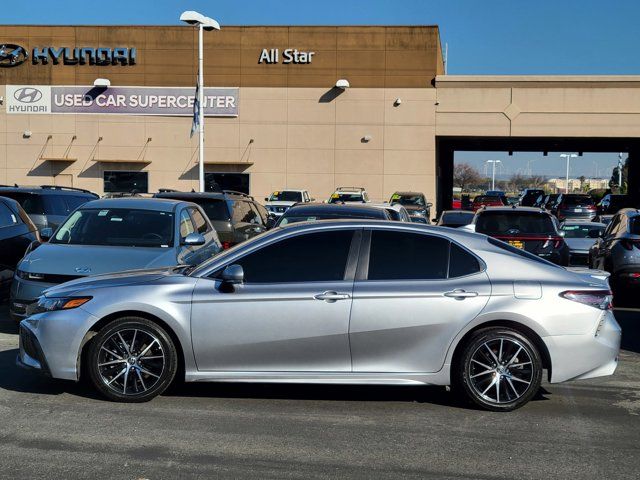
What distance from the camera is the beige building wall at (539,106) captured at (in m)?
35.9

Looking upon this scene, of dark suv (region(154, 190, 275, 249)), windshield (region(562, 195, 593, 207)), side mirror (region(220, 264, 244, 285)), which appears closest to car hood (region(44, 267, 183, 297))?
side mirror (region(220, 264, 244, 285))

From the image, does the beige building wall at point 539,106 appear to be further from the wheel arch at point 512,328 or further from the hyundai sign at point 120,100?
the wheel arch at point 512,328

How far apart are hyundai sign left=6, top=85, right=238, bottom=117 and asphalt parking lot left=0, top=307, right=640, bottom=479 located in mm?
30939

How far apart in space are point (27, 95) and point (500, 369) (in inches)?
1403

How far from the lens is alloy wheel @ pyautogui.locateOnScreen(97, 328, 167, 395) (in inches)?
255

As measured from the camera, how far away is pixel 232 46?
37.1 metres

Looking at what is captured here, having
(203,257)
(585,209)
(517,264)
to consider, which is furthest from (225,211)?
(585,209)

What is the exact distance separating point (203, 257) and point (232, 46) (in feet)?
91.6

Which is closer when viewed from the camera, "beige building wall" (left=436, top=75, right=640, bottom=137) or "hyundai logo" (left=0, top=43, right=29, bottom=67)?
"beige building wall" (left=436, top=75, right=640, bottom=137)

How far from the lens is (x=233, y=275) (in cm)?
631

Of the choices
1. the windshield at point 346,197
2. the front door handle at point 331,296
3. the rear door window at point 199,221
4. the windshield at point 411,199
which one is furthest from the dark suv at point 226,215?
the windshield at point 411,199

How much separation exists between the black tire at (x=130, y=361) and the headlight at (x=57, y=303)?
0.31m

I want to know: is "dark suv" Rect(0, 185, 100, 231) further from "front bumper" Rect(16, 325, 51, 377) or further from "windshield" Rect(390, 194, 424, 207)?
"windshield" Rect(390, 194, 424, 207)

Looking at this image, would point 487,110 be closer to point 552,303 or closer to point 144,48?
point 144,48
